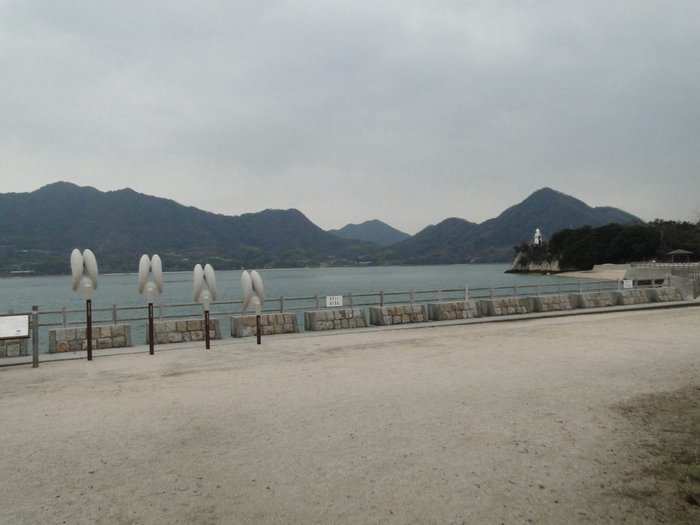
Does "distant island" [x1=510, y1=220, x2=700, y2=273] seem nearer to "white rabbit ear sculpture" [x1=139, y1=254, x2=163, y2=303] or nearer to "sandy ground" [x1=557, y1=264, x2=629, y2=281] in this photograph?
"sandy ground" [x1=557, y1=264, x2=629, y2=281]

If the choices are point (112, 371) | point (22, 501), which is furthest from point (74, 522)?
point (112, 371)

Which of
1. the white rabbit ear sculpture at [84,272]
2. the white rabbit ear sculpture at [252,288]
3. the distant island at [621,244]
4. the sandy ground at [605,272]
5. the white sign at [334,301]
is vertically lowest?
the sandy ground at [605,272]

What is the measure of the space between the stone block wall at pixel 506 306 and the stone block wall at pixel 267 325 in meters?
9.14

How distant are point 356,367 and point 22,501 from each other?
283 inches

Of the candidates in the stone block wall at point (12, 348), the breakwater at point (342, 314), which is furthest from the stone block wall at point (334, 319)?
the stone block wall at point (12, 348)

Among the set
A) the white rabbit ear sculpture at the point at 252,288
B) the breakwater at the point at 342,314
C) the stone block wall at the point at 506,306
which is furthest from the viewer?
the stone block wall at the point at 506,306

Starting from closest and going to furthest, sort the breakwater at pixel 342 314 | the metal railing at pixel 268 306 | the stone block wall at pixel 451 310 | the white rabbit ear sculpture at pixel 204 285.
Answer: the metal railing at pixel 268 306
the white rabbit ear sculpture at pixel 204 285
the breakwater at pixel 342 314
the stone block wall at pixel 451 310

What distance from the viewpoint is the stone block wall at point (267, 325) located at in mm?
17531

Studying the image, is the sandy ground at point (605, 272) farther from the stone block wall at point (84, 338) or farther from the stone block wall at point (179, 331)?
the stone block wall at point (84, 338)

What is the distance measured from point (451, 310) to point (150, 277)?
12560 mm

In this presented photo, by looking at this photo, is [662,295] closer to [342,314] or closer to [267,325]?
[342,314]

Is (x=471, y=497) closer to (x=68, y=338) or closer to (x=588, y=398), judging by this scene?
(x=588, y=398)

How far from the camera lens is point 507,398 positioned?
7.98 metres

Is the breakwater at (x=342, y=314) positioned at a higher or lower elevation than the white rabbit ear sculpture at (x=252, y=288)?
lower
